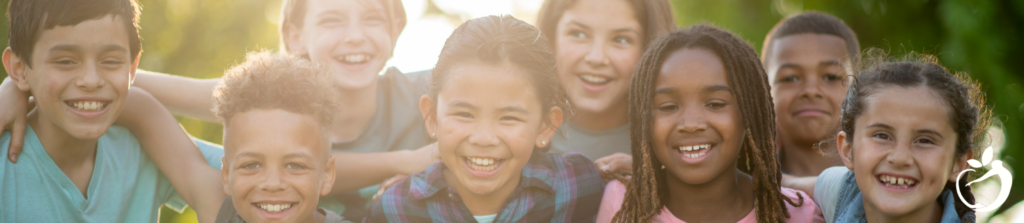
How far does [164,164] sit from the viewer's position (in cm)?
340

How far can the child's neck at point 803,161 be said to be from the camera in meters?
3.89

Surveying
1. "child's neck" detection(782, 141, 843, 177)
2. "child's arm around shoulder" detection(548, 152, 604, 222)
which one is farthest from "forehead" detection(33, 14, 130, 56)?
"child's neck" detection(782, 141, 843, 177)

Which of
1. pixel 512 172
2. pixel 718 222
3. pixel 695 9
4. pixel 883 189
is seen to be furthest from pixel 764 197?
pixel 695 9

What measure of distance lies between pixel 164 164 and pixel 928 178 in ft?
10.6

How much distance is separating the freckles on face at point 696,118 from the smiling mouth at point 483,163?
0.70 m

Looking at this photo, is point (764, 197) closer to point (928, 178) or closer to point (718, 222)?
point (718, 222)

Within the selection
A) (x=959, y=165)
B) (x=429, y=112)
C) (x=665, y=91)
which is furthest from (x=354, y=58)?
(x=959, y=165)

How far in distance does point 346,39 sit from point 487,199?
117 centimetres

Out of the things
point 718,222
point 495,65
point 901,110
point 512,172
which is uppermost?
point 495,65

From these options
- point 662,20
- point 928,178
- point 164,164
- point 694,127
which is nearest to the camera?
point 928,178

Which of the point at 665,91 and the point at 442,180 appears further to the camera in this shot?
the point at 442,180

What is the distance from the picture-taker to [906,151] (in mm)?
2676

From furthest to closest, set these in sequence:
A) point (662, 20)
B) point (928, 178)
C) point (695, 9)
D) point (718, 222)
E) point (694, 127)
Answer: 1. point (695, 9)
2. point (662, 20)
3. point (718, 222)
4. point (694, 127)
5. point (928, 178)

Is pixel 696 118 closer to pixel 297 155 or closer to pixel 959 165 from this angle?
pixel 959 165
